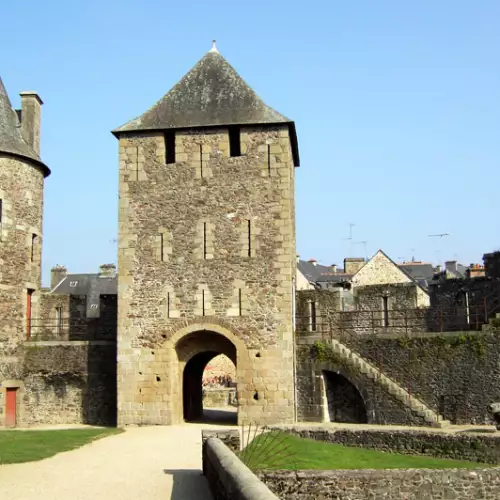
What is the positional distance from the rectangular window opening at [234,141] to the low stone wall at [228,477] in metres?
10.7

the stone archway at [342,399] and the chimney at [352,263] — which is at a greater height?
the chimney at [352,263]

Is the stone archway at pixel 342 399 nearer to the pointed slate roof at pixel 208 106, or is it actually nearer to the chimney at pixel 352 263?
the pointed slate roof at pixel 208 106

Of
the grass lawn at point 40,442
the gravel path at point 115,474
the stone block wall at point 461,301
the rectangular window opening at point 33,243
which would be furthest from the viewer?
the stone block wall at point 461,301

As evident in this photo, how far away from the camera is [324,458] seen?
1284cm

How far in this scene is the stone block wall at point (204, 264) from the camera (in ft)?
65.6

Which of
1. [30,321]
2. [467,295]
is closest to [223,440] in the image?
[30,321]

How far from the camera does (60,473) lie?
482 inches

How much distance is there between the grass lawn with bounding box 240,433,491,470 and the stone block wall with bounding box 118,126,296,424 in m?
5.09

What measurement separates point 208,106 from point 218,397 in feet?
43.5

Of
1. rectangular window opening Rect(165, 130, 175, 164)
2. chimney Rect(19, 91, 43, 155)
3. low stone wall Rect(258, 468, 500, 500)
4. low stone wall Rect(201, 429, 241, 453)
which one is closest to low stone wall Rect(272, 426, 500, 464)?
low stone wall Rect(258, 468, 500, 500)

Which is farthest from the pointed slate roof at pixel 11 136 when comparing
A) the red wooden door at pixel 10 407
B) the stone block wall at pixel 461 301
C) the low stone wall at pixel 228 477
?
the stone block wall at pixel 461 301

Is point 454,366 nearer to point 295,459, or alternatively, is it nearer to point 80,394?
point 295,459

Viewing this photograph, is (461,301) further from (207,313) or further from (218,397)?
(207,313)

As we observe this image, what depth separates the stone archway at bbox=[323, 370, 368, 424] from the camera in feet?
67.4
